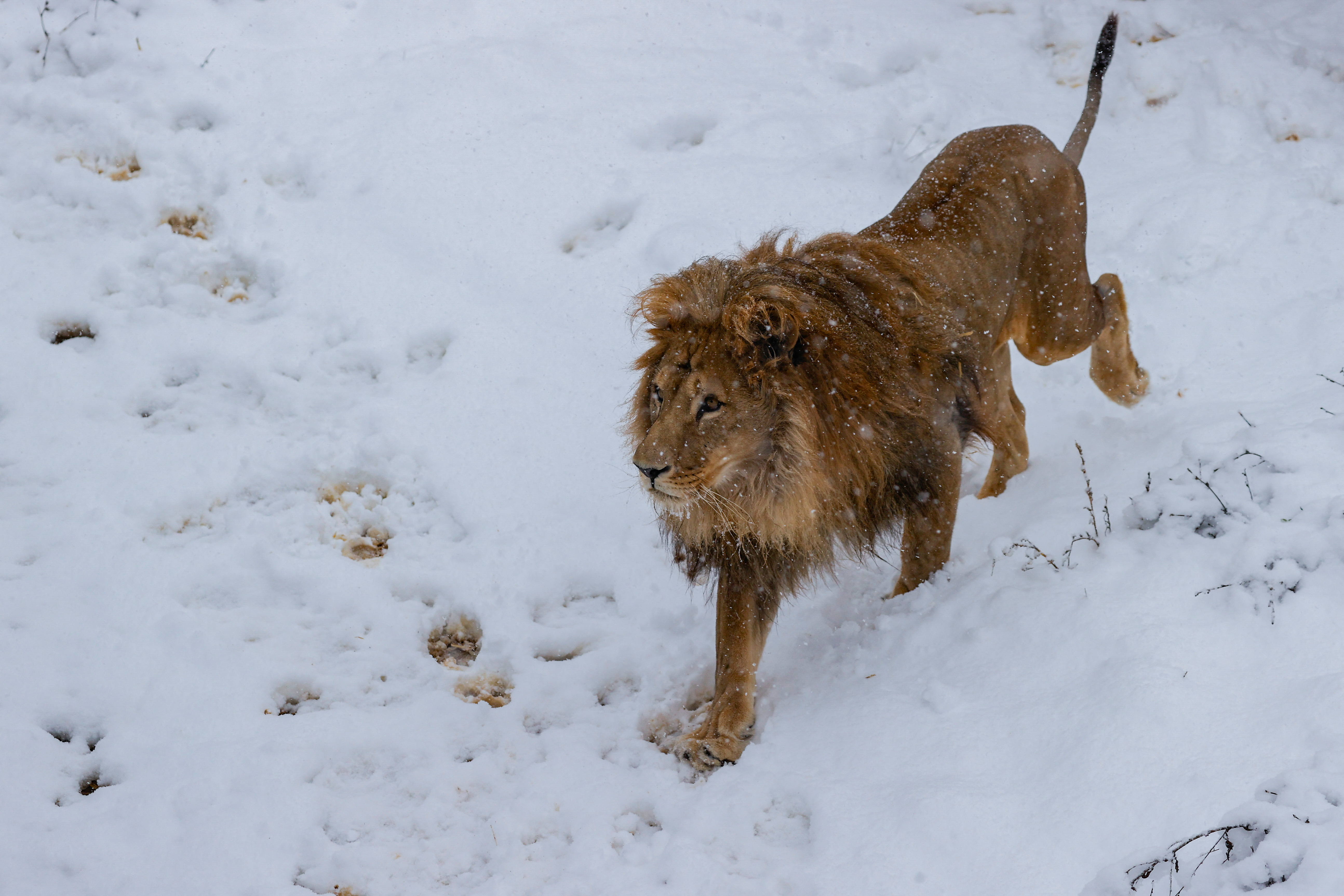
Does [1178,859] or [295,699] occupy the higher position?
[1178,859]

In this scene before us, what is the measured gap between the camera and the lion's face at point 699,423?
244 cm

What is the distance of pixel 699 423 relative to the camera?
2475 millimetres

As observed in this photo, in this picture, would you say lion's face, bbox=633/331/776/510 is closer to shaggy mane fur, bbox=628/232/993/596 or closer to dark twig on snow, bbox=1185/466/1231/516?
shaggy mane fur, bbox=628/232/993/596

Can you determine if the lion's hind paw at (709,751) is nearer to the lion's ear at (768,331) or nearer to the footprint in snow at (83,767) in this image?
the lion's ear at (768,331)

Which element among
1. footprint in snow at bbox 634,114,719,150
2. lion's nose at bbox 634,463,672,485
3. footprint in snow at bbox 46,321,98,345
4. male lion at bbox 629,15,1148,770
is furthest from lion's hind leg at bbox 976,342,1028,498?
footprint in snow at bbox 46,321,98,345

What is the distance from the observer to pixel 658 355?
2641 mm

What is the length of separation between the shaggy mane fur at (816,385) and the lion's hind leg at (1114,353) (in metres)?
1.31

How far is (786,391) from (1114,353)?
7.01ft

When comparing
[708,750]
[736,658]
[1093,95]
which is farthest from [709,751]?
[1093,95]

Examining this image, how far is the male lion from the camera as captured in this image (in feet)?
8.14

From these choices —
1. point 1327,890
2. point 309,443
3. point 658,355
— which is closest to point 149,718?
point 309,443

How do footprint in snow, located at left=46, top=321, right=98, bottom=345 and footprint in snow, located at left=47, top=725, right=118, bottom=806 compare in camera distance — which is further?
footprint in snow, located at left=46, top=321, right=98, bottom=345

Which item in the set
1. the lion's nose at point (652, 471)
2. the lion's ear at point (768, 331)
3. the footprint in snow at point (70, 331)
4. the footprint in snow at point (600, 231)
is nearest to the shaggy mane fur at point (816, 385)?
the lion's ear at point (768, 331)

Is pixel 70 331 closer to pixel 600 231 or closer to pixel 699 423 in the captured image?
pixel 600 231
